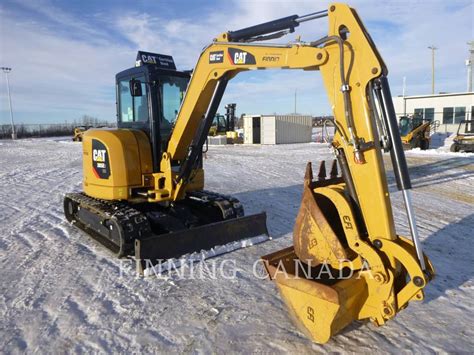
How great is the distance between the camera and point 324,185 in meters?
3.72

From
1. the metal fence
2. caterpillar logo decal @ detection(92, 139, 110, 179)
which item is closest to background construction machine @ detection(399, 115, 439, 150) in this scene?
caterpillar logo decal @ detection(92, 139, 110, 179)

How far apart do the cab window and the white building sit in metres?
31.4

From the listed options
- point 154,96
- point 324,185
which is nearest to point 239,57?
point 154,96

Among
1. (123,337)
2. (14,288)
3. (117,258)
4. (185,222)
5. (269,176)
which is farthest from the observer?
(269,176)

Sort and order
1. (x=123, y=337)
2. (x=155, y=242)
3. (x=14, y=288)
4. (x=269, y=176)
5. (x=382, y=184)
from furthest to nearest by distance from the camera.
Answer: (x=269, y=176), (x=155, y=242), (x=14, y=288), (x=123, y=337), (x=382, y=184)

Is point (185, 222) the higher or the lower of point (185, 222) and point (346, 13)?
the lower

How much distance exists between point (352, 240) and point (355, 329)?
2.88ft

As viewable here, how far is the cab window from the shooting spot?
5605mm

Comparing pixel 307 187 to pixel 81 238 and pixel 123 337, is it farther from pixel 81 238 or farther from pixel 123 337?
pixel 81 238

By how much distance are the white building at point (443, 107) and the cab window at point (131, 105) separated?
31369mm

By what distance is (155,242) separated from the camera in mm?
4730

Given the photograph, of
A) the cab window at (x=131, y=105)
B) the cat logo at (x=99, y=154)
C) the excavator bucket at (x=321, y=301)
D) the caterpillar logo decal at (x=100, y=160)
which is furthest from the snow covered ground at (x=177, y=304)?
the cab window at (x=131, y=105)

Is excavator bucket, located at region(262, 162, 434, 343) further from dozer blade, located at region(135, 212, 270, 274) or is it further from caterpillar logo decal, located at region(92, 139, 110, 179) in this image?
caterpillar logo decal, located at region(92, 139, 110, 179)

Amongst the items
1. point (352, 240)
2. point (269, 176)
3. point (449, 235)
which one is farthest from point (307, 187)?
point (269, 176)
